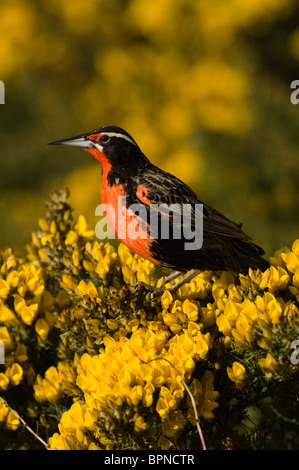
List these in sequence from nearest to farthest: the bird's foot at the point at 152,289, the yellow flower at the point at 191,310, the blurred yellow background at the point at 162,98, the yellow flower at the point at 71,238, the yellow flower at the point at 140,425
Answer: the yellow flower at the point at 140,425 < the yellow flower at the point at 191,310 < the bird's foot at the point at 152,289 < the yellow flower at the point at 71,238 < the blurred yellow background at the point at 162,98

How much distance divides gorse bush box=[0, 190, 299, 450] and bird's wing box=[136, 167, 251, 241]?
205 millimetres

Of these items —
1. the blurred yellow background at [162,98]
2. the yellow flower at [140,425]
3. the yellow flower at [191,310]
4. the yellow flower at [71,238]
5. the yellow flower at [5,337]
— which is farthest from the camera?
the blurred yellow background at [162,98]

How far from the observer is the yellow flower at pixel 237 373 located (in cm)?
204

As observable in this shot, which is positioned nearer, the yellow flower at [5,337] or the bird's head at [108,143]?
the bird's head at [108,143]

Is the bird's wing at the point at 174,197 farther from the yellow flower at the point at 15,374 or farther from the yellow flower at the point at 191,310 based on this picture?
the yellow flower at the point at 15,374

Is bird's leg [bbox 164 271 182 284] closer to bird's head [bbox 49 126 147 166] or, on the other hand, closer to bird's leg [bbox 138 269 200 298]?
bird's leg [bbox 138 269 200 298]

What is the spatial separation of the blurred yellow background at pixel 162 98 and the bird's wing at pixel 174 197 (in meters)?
2.08

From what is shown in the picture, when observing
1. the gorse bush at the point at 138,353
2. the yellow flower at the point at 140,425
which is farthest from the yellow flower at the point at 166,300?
the yellow flower at the point at 140,425

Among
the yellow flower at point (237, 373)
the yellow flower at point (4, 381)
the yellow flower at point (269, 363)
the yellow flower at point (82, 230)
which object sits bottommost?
the yellow flower at point (4, 381)

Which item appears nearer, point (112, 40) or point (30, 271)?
point (30, 271)

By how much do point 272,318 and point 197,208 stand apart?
0.66 meters

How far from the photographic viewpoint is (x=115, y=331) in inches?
90.6
